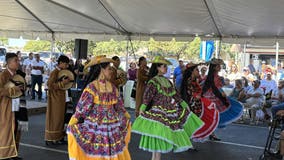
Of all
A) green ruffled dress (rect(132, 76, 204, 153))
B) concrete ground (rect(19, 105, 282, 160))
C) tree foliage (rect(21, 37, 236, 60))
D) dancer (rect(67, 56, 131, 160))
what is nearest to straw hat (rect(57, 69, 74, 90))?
concrete ground (rect(19, 105, 282, 160))

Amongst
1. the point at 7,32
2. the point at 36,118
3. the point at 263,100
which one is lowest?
the point at 36,118

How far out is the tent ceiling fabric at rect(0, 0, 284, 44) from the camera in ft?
32.6

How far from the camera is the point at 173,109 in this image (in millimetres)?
5637

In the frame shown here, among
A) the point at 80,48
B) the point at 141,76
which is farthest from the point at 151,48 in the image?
the point at 141,76

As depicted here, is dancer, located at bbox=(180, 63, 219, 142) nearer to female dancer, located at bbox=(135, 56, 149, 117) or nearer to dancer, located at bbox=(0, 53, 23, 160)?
female dancer, located at bbox=(135, 56, 149, 117)

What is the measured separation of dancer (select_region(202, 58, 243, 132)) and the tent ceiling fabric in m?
2.21

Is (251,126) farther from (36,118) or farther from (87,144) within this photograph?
(87,144)

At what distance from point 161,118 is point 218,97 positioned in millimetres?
2766

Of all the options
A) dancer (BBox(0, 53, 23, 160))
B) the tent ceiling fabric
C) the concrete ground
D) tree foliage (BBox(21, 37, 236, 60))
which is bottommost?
the concrete ground

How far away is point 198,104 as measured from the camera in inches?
288

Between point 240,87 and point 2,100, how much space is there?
8605 mm

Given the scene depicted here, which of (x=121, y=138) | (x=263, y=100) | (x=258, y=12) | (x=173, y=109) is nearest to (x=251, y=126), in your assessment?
(x=263, y=100)

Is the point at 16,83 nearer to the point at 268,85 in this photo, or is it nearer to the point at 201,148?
the point at 201,148

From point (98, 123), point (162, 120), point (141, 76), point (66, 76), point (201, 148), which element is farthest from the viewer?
point (141, 76)
